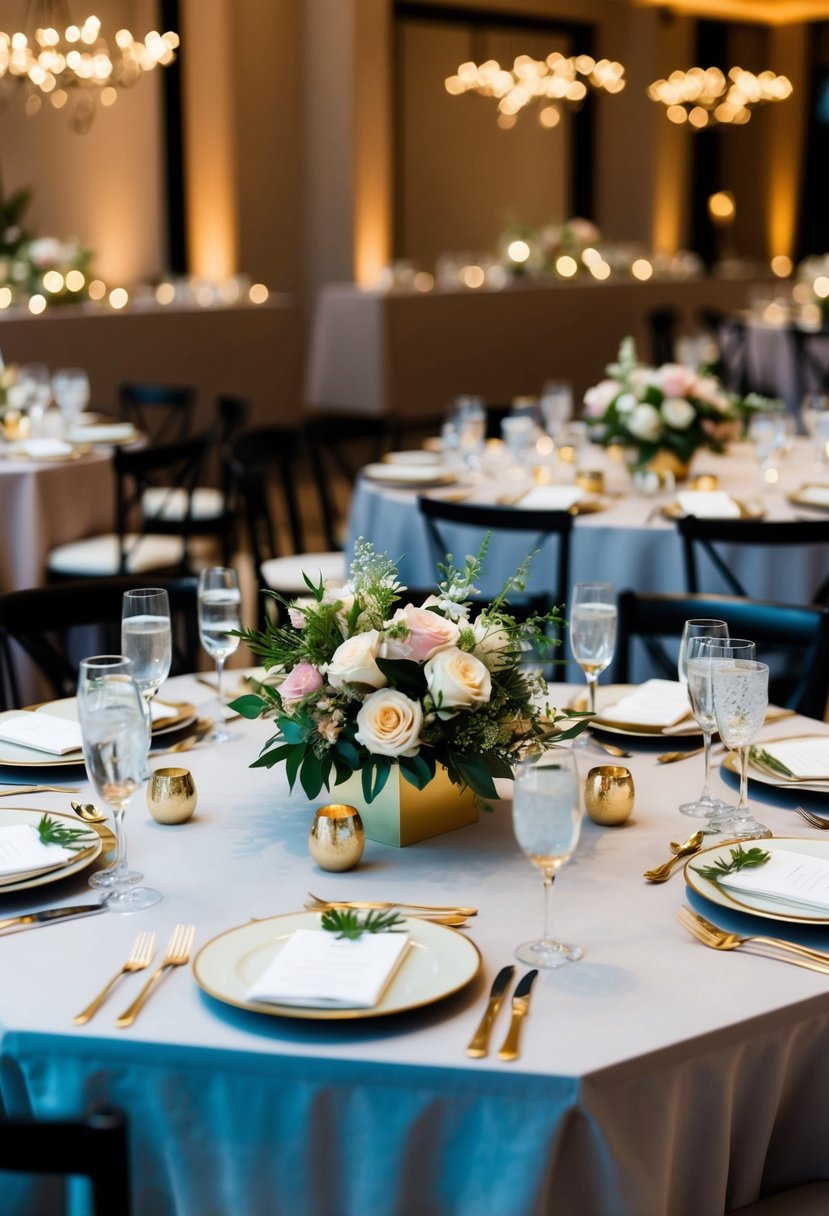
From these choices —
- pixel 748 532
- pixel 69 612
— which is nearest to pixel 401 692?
pixel 69 612

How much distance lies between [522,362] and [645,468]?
247 inches

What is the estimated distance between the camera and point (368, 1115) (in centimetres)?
131

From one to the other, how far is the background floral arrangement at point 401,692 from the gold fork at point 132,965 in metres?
0.31

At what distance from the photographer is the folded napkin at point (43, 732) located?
7.02ft

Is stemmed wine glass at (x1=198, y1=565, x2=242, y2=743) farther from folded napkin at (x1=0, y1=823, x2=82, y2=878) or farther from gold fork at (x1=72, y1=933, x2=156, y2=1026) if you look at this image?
gold fork at (x1=72, y1=933, x2=156, y2=1026)

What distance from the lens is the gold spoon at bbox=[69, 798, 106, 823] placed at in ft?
6.26

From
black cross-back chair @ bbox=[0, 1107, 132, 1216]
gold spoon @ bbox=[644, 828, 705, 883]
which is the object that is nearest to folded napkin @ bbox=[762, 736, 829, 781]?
gold spoon @ bbox=[644, 828, 705, 883]

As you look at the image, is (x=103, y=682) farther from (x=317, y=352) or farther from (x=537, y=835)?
(x=317, y=352)

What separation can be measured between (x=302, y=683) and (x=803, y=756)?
2.56 feet

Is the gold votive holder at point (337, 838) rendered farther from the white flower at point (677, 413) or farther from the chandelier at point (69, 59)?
the chandelier at point (69, 59)

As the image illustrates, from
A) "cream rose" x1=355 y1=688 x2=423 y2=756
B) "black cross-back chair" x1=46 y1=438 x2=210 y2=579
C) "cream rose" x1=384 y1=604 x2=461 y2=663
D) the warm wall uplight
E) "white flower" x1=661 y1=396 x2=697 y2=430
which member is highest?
the warm wall uplight

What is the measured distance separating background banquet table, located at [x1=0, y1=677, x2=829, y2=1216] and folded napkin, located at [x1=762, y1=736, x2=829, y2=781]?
1.61 feet

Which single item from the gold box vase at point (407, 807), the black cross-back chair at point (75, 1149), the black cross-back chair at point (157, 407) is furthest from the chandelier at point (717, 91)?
the black cross-back chair at point (75, 1149)

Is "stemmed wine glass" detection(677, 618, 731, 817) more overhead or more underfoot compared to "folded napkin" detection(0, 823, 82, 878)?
more overhead
